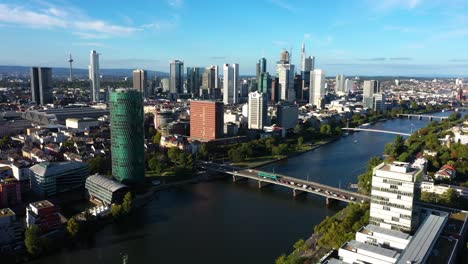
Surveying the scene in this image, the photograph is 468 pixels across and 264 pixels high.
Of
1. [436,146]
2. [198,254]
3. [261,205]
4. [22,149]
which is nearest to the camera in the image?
[198,254]

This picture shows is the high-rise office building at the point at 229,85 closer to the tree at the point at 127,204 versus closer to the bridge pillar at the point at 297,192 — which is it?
the bridge pillar at the point at 297,192

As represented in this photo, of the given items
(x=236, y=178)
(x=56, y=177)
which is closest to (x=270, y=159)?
(x=236, y=178)

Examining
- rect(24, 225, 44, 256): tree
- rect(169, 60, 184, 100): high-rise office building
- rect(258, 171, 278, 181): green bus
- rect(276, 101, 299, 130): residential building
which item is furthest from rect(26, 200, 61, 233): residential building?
rect(169, 60, 184, 100): high-rise office building

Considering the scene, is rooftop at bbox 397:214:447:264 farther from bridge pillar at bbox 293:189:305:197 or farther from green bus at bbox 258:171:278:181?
green bus at bbox 258:171:278:181

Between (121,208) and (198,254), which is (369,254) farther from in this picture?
(121,208)

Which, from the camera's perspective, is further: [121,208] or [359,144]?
[359,144]

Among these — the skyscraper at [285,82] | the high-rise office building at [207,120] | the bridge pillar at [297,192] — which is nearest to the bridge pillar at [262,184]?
the bridge pillar at [297,192]

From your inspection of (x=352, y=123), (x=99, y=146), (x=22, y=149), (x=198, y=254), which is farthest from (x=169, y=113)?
(x=198, y=254)

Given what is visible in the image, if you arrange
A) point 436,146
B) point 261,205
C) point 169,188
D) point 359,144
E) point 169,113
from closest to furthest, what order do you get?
point 261,205 < point 169,188 < point 436,146 < point 359,144 < point 169,113
